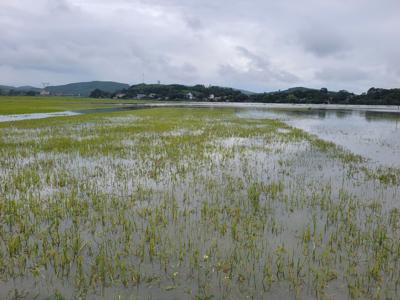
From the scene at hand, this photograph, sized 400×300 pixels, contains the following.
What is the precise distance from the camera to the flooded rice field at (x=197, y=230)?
13.3ft

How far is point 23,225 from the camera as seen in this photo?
5746 millimetres

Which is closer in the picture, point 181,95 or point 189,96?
point 181,95

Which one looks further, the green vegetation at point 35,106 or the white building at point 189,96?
the white building at point 189,96

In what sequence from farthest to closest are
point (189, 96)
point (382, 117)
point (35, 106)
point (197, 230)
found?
point (189, 96) < point (35, 106) < point (382, 117) < point (197, 230)

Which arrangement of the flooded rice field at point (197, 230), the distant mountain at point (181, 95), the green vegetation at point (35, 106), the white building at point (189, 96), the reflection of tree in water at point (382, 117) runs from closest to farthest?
the flooded rice field at point (197, 230)
the reflection of tree in water at point (382, 117)
the green vegetation at point (35, 106)
the distant mountain at point (181, 95)
the white building at point (189, 96)

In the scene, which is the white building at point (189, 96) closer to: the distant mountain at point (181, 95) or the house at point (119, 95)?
the distant mountain at point (181, 95)

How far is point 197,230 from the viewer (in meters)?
5.79

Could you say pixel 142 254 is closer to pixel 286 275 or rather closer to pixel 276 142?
pixel 286 275

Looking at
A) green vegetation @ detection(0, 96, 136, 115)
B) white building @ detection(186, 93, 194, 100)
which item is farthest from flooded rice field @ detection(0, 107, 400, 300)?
white building @ detection(186, 93, 194, 100)

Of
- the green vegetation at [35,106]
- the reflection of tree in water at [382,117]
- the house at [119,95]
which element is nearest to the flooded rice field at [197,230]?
the reflection of tree in water at [382,117]

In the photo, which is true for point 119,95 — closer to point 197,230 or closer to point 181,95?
point 181,95

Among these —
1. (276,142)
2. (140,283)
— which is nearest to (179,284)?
(140,283)

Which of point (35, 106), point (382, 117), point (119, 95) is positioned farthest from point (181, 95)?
point (382, 117)

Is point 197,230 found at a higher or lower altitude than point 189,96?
lower
